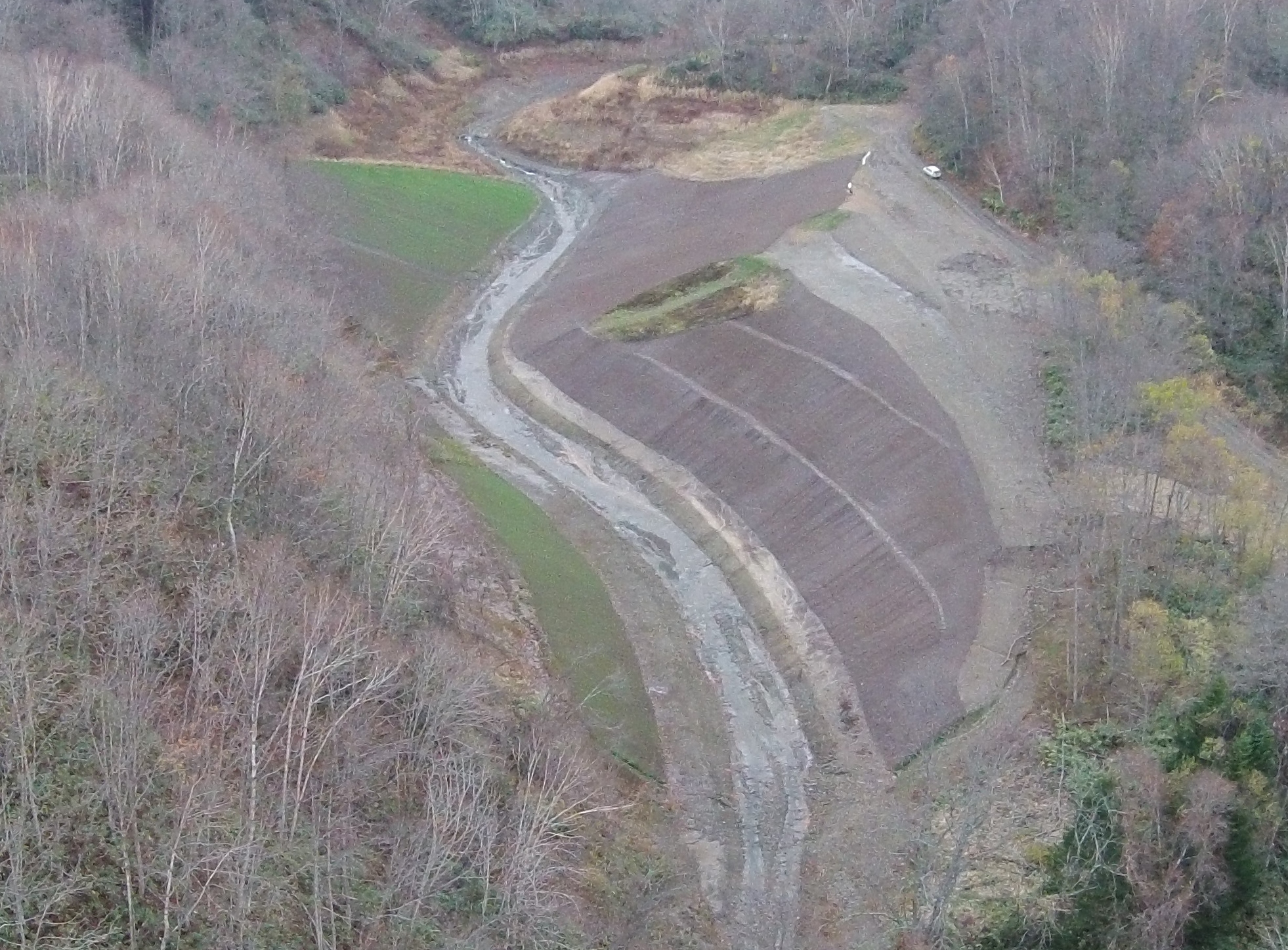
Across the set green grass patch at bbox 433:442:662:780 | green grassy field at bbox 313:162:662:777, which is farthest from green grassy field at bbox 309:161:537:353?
green grass patch at bbox 433:442:662:780

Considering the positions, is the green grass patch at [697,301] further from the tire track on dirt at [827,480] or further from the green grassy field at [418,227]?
the green grassy field at [418,227]

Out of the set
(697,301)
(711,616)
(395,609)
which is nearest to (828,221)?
(697,301)

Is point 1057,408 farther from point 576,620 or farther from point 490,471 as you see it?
point 490,471

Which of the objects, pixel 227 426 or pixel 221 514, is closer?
pixel 221 514

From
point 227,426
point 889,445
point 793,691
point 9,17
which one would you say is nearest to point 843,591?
point 793,691

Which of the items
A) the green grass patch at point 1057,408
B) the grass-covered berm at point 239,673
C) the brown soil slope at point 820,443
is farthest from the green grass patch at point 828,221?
the grass-covered berm at point 239,673

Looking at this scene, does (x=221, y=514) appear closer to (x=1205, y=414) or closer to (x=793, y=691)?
(x=793, y=691)

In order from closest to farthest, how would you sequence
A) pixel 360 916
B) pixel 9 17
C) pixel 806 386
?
pixel 360 916 → pixel 806 386 → pixel 9 17

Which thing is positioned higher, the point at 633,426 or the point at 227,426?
the point at 227,426
